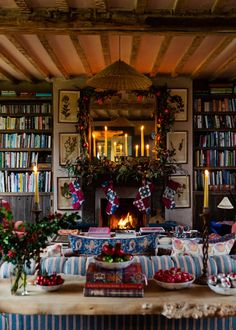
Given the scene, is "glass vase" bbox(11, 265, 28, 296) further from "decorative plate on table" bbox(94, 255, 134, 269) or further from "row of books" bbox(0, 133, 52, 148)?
"row of books" bbox(0, 133, 52, 148)

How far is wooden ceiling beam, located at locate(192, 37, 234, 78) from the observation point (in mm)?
4500

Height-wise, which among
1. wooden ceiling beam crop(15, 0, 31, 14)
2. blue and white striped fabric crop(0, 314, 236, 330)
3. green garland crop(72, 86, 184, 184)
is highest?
wooden ceiling beam crop(15, 0, 31, 14)

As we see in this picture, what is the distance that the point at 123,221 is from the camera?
692 centimetres

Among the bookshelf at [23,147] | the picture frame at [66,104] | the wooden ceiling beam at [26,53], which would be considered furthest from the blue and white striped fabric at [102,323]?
the picture frame at [66,104]

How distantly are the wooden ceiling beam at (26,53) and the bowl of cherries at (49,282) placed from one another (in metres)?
2.93

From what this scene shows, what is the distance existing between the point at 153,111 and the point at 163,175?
1152 mm

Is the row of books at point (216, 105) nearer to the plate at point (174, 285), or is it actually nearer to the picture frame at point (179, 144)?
the picture frame at point (179, 144)

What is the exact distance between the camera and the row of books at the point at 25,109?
22.2 feet

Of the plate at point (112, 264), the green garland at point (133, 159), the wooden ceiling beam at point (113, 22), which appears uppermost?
the wooden ceiling beam at point (113, 22)

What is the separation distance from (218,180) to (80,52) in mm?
3384

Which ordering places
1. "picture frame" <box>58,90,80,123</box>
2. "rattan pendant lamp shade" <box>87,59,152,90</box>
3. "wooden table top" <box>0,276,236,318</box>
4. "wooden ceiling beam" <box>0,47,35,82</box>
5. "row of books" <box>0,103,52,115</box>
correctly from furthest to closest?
"row of books" <box>0,103,52,115</box> < "picture frame" <box>58,90,80,123</box> < "wooden ceiling beam" <box>0,47,35,82</box> < "rattan pendant lamp shade" <box>87,59,152,90</box> < "wooden table top" <box>0,276,236,318</box>

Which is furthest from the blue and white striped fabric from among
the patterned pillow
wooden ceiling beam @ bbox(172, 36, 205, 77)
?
wooden ceiling beam @ bbox(172, 36, 205, 77)

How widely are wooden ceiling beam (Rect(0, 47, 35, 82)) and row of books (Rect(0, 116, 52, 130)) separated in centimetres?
74

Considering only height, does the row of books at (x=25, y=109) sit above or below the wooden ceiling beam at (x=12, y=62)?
below
